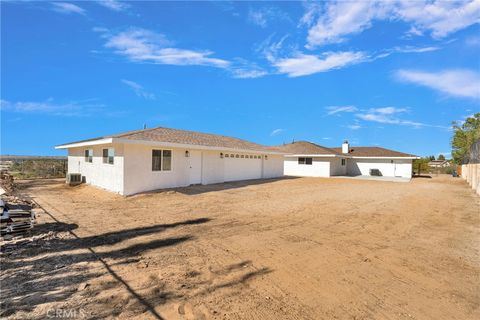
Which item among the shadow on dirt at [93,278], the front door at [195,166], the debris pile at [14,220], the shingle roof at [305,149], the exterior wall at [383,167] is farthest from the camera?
the exterior wall at [383,167]

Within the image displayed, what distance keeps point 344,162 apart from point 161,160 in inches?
1093

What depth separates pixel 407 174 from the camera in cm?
3259

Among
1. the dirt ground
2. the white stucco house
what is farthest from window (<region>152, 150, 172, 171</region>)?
the dirt ground

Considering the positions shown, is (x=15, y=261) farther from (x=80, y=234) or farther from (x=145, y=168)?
(x=145, y=168)

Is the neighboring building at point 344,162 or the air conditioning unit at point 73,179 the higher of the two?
the neighboring building at point 344,162

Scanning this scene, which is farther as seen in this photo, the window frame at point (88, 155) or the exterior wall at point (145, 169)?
the window frame at point (88, 155)

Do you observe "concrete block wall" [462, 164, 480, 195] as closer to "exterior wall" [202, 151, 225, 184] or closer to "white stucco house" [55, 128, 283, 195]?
"white stucco house" [55, 128, 283, 195]

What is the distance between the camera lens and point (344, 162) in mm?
→ 35844

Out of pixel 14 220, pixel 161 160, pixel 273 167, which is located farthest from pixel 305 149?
pixel 14 220

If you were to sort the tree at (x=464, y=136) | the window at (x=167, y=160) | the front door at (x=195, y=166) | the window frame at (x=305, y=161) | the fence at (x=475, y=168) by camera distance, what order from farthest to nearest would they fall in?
the tree at (x=464, y=136) → the window frame at (x=305, y=161) → the fence at (x=475, y=168) → the front door at (x=195, y=166) → the window at (x=167, y=160)

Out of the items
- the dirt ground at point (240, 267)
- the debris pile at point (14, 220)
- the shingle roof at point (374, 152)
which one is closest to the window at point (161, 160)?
the dirt ground at point (240, 267)

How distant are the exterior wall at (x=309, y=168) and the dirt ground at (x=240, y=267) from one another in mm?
21480

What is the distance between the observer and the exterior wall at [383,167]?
32.8 m

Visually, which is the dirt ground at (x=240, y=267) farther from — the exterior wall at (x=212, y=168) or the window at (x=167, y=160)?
the exterior wall at (x=212, y=168)
